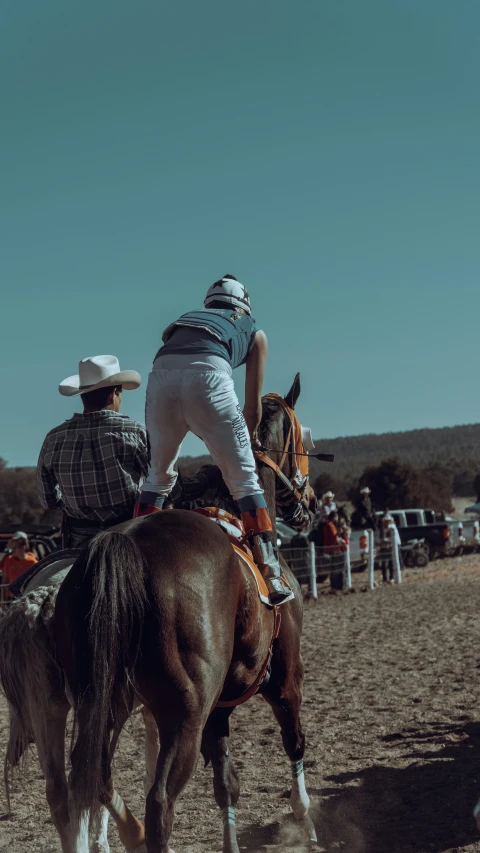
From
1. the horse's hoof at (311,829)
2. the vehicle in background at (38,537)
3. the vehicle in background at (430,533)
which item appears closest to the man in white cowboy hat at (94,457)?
the horse's hoof at (311,829)

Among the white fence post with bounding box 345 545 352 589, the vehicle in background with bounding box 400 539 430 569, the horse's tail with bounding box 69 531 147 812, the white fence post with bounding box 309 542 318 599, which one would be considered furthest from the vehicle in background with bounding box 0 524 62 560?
the horse's tail with bounding box 69 531 147 812

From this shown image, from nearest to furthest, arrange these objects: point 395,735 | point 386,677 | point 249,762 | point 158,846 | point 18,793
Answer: point 158,846, point 18,793, point 249,762, point 395,735, point 386,677

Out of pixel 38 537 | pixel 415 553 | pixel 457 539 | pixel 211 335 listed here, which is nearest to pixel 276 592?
pixel 211 335

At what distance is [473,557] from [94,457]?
25.9 meters

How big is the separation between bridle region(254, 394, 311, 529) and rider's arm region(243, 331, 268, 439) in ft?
0.86

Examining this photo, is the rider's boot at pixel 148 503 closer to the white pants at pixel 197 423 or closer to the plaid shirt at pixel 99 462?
the white pants at pixel 197 423

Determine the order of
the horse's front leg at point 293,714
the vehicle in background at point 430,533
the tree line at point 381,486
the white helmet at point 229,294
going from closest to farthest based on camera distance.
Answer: the white helmet at point 229,294 < the horse's front leg at point 293,714 < the vehicle in background at point 430,533 < the tree line at point 381,486

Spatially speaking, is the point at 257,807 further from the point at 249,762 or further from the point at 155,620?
the point at 155,620

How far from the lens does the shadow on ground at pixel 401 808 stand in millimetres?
4809

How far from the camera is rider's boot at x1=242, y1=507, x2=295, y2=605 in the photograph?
14.1ft

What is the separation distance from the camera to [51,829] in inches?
210

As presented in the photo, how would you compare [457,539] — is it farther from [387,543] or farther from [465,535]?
[387,543]

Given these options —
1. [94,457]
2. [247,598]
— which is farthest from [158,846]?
[94,457]

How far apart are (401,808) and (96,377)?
3.13m
